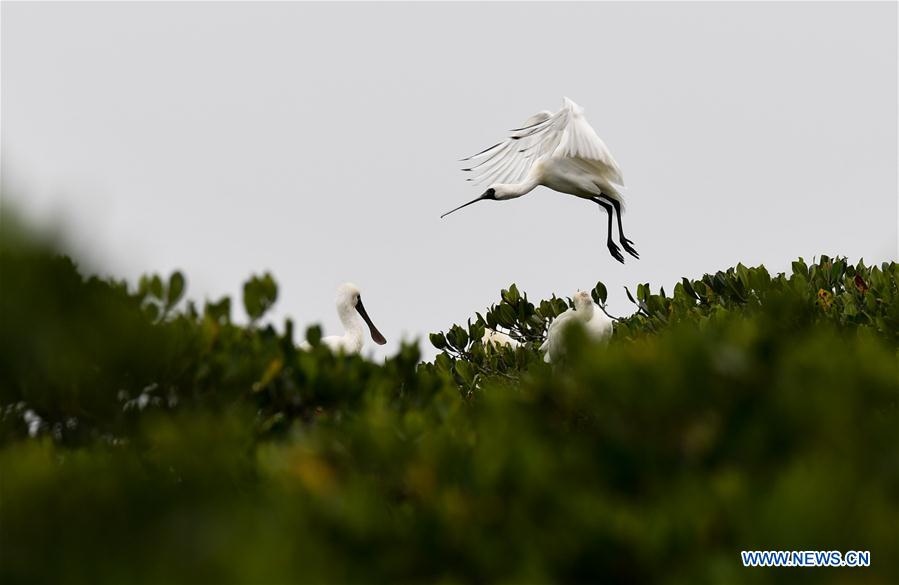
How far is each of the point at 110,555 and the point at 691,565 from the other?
1.56 m

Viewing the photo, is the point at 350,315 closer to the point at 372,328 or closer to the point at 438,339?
the point at 372,328

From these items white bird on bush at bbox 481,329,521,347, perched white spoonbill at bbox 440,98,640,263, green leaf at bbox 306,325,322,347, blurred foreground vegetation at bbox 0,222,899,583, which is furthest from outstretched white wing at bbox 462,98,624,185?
blurred foreground vegetation at bbox 0,222,899,583

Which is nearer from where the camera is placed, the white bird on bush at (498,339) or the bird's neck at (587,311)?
the bird's neck at (587,311)

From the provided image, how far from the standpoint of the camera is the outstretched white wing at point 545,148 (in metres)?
12.9

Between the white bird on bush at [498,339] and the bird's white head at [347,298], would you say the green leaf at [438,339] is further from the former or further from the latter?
the bird's white head at [347,298]

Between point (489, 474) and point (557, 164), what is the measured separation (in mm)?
10627

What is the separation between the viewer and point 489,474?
3.39 meters

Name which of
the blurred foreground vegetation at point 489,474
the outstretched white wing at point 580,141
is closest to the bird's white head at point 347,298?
the outstretched white wing at point 580,141

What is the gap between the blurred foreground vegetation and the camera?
299 centimetres

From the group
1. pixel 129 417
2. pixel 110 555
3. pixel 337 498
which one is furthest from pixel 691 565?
pixel 129 417

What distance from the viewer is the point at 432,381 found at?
5.77 meters

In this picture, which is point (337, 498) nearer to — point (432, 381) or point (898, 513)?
point (898, 513)

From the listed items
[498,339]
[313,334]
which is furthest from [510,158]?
[313,334]

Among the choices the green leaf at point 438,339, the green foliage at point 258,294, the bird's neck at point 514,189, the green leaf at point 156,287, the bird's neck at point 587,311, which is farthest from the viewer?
the green leaf at point 438,339
